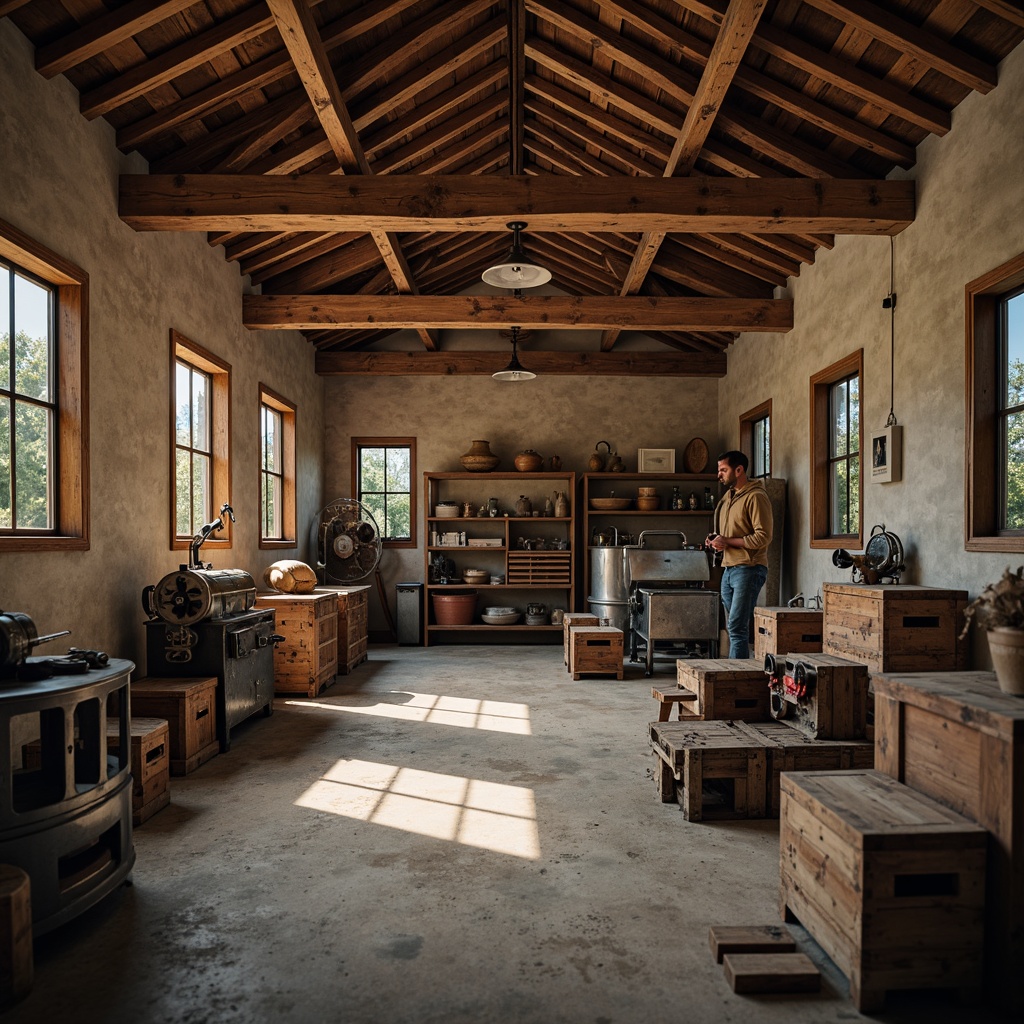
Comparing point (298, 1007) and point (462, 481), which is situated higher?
point (462, 481)

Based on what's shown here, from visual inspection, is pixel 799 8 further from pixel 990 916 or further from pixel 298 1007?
pixel 298 1007

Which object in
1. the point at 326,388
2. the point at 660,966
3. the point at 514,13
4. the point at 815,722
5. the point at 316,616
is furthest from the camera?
the point at 326,388

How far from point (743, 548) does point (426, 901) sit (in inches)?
147

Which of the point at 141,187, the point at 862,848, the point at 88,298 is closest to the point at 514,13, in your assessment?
the point at 141,187

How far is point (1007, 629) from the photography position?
221 cm

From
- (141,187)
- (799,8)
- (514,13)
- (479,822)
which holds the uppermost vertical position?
(514,13)

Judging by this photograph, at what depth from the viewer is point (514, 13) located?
4.91 m

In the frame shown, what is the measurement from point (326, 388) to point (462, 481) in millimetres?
2115

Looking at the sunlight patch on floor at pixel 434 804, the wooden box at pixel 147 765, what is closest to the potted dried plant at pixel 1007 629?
the sunlight patch on floor at pixel 434 804

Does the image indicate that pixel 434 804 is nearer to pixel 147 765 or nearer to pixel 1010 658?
pixel 147 765

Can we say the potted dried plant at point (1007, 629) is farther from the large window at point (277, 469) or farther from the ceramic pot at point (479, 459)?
the ceramic pot at point (479, 459)

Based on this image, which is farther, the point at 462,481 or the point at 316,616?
the point at 462,481

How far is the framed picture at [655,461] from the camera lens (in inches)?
373

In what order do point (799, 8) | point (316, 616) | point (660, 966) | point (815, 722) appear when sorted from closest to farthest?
point (660, 966)
point (815, 722)
point (799, 8)
point (316, 616)
